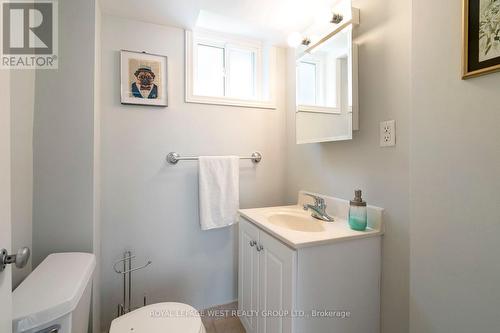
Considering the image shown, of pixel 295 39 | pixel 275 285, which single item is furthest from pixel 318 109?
pixel 275 285

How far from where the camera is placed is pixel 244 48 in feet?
6.50

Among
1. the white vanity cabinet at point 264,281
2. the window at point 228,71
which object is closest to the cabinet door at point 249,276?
the white vanity cabinet at point 264,281

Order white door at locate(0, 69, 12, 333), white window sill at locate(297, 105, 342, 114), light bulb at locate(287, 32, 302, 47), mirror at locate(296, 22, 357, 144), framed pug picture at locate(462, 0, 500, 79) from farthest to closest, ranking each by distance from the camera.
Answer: light bulb at locate(287, 32, 302, 47), white window sill at locate(297, 105, 342, 114), mirror at locate(296, 22, 357, 144), framed pug picture at locate(462, 0, 500, 79), white door at locate(0, 69, 12, 333)

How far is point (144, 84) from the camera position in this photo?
1614 millimetres

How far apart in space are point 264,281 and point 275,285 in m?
0.13

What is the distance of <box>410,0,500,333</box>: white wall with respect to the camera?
29.3 inches

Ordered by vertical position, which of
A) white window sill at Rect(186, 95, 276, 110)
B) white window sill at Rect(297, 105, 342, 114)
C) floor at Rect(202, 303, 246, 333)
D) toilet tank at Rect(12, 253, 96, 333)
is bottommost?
floor at Rect(202, 303, 246, 333)

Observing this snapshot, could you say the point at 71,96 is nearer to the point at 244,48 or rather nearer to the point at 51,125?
the point at 51,125

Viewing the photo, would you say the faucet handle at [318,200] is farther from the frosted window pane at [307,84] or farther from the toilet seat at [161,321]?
the toilet seat at [161,321]

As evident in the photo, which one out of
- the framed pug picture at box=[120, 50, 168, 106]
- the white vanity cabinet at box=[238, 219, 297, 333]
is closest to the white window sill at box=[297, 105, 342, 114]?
the white vanity cabinet at box=[238, 219, 297, 333]

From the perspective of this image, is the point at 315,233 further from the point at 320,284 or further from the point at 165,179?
the point at 165,179

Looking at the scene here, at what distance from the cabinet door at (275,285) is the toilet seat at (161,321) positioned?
1.12 ft

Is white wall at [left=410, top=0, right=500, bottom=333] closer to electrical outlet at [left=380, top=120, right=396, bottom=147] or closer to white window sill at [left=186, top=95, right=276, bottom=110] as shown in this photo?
electrical outlet at [left=380, top=120, right=396, bottom=147]

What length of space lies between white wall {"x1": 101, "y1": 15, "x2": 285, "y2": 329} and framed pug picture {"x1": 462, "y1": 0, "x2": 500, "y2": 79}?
4.41ft
